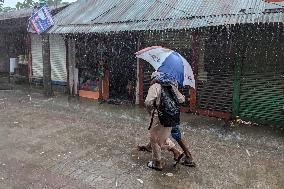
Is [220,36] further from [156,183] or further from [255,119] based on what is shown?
[156,183]

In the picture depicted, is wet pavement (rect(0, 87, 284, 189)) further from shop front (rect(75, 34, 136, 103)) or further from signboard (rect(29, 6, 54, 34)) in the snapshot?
signboard (rect(29, 6, 54, 34))

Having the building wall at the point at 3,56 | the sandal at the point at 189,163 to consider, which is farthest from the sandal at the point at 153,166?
the building wall at the point at 3,56

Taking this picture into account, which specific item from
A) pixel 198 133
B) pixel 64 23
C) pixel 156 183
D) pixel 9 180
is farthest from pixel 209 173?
pixel 64 23

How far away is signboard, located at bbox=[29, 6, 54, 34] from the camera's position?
1152 cm

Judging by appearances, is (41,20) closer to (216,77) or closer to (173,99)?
(216,77)

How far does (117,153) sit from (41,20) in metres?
7.10

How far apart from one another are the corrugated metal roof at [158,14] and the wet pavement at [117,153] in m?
2.75

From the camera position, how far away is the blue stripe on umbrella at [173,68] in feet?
17.8

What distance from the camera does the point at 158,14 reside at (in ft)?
31.7

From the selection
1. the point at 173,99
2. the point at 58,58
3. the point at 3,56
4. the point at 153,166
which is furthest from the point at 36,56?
the point at 173,99

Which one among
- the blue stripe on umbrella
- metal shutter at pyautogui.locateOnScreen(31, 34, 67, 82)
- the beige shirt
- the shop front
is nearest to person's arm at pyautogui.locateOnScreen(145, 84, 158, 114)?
the beige shirt

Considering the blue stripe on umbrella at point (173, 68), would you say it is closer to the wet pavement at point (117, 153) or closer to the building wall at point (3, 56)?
the wet pavement at point (117, 153)

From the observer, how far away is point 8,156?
645cm

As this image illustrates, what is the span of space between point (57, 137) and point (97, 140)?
101 cm
